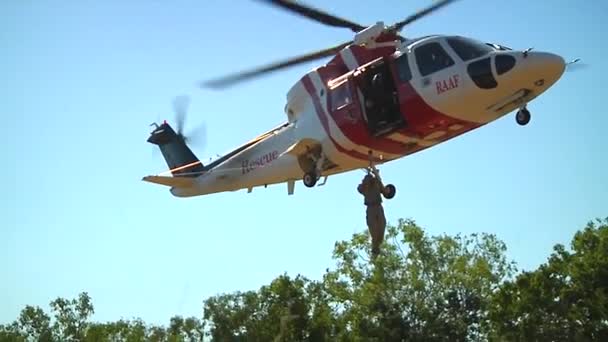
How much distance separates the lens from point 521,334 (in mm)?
47844

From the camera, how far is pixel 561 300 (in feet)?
156

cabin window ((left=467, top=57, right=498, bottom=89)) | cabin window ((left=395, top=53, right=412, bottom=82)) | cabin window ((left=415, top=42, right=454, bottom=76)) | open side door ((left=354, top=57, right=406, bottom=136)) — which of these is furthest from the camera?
open side door ((left=354, top=57, right=406, bottom=136))

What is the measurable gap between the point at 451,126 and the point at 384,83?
193 cm

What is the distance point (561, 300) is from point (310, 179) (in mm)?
30604

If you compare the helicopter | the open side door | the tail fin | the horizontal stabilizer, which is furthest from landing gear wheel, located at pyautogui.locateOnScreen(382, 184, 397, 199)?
the tail fin

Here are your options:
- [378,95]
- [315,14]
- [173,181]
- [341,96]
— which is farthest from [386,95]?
[173,181]

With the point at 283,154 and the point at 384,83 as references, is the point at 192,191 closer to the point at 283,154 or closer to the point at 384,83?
the point at 283,154

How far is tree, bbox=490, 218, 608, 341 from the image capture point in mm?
46562

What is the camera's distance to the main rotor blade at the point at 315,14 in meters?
18.5

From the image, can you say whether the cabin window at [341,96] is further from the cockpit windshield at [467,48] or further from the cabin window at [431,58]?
the cockpit windshield at [467,48]

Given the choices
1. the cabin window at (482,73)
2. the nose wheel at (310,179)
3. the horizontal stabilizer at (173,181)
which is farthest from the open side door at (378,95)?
the horizontal stabilizer at (173,181)

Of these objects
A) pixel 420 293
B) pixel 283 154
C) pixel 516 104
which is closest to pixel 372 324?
pixel 420 293

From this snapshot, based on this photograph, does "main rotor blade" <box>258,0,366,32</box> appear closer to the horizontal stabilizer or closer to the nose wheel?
the nose wheel

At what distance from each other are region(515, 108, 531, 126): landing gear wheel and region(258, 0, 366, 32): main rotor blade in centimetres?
446
